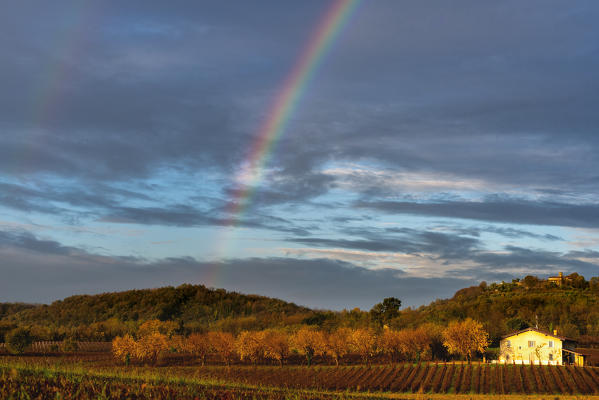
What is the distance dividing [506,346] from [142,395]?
97.1 m

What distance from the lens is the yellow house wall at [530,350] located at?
98562 mm

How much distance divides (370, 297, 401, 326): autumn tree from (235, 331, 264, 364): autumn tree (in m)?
51.5

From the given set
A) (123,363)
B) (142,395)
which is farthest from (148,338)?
(142,395)

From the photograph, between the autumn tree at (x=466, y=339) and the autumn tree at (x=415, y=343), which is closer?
the autumn tree at (x=466, y=339)

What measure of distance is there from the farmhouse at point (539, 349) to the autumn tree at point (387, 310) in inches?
1832

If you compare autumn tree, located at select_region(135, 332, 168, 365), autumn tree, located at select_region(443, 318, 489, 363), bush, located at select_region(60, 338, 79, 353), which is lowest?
bush, located at select_region(60, 338, 79, 353)

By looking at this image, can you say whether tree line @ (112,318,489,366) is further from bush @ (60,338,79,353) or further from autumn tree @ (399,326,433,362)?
bush @ (60,338,79,353)

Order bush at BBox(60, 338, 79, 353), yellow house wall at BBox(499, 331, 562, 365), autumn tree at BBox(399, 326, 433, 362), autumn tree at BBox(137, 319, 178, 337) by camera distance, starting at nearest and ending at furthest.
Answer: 1. yellow house wall at BBox(499, 331, 562, 365)
2. autumn tree at BBox(399, 326, 433, 362)
3. bush at BBox(60, 338, 79, 353)
4. autumn tree at BBox(137, 319, 178, 337)

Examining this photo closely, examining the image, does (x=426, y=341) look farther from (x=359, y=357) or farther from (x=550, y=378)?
(x=550, y=378)

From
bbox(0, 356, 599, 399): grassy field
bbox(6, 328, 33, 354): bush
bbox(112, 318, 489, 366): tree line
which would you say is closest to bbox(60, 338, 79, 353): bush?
bbox(6, 328, 33, 354): bush

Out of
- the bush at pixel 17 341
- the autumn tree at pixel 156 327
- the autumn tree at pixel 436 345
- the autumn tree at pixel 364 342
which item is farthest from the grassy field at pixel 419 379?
the autumn tree at pixel 156 327

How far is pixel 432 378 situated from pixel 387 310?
70391 mm

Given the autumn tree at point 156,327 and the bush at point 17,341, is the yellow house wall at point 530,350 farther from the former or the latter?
the bush at point 17,341

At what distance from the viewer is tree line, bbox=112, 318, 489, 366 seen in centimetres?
10119
